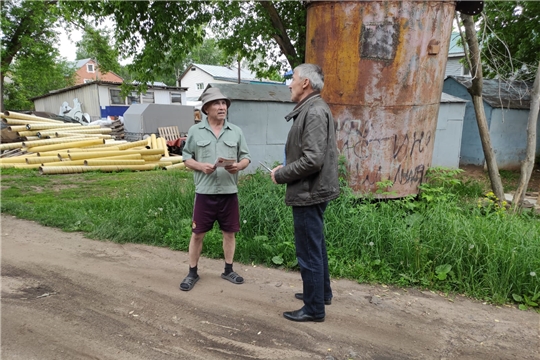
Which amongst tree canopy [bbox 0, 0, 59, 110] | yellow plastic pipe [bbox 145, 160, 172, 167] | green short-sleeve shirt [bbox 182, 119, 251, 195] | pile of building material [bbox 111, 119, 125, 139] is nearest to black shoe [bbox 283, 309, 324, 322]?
green short-sleeve shirt [bbox 182, 119, 251, 195]

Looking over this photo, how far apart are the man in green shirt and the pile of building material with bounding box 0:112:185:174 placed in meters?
8.43

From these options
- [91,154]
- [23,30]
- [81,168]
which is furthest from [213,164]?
[23,30]

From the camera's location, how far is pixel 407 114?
4.96 m

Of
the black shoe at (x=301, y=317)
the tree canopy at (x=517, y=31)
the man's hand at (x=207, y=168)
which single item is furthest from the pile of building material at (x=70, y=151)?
the tree canopy at (x=517, y=31)

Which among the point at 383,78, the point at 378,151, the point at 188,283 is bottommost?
the point at 188,283

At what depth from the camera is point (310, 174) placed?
9.78 feet

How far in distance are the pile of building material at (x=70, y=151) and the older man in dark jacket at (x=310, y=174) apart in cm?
941

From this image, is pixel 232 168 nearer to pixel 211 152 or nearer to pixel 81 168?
pixel 211 152

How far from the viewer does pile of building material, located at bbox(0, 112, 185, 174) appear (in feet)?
36.4

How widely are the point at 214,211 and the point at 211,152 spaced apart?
0.57m

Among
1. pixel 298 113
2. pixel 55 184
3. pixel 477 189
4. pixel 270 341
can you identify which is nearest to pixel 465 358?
pixel 270 341

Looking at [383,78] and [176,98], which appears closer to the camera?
[383,78]

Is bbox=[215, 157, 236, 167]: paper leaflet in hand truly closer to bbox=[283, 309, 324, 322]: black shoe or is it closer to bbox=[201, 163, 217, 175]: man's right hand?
bbox=[201, 163, 217, 175]: man's right hand

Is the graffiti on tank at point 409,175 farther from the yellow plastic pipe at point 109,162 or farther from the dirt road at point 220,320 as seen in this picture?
the yellow plastic pipe at point 109,162
